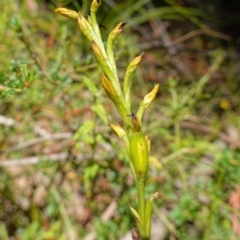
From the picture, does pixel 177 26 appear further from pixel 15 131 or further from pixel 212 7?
pixel 15 131

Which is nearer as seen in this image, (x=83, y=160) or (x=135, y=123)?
(x=135, y=123)

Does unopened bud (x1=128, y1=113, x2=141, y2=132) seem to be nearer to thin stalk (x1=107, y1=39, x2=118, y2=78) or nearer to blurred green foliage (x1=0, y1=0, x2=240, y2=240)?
thin stalk (x1=107, y1=39, x2=118, y2=78)

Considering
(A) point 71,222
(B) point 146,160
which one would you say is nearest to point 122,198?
(A) point 71,222

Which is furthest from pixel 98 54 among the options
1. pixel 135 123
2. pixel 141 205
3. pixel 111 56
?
pixel 141 205

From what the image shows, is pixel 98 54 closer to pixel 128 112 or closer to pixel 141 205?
pixel 128 112

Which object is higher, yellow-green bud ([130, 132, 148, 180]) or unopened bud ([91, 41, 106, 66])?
unopened bud ([91, 41, 106, 66])

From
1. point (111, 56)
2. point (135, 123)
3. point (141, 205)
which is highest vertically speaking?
point (111, 56)

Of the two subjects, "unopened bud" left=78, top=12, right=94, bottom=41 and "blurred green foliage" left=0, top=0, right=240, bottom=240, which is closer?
"unopened bud" left=78, top=12, right=94, bottom=41

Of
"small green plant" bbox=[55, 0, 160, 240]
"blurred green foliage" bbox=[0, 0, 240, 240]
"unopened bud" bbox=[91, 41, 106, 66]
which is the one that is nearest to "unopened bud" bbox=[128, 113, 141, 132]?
"small green plant" bbox=[55, 0, 160, 240]

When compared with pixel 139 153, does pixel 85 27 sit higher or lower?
higher
